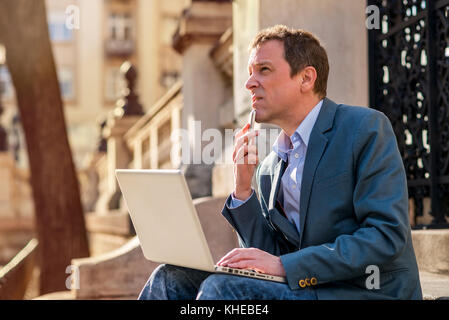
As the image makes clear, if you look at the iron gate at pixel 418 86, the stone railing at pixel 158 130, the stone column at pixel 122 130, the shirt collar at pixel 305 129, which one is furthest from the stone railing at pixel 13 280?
the shirt collar at pixel 305 129

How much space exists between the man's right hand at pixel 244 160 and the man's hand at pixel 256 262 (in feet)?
1.22

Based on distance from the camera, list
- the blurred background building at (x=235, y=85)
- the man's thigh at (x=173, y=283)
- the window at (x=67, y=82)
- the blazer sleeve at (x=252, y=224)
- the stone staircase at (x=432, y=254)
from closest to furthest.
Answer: the man's thigh at (x=173, y=283) → the blazer sleeve at (x=252, y=224) → the stone staircase at (x=432, y=254) → the blurred background building at (x=235, y=85) → the window at (x=67, y=82)

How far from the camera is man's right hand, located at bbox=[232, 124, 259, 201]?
2.68 metres

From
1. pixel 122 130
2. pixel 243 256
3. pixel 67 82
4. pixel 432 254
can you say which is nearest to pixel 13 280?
pixel 432 254

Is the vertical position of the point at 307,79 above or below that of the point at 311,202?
above

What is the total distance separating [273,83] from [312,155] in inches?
13.2

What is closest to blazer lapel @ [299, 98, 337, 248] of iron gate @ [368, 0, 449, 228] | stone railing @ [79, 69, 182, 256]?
iron gate @ [368, 0, 449, 228]

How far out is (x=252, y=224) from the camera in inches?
109

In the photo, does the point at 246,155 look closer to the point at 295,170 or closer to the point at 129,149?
the point at 295,170

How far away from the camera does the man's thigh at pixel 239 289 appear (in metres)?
2.24

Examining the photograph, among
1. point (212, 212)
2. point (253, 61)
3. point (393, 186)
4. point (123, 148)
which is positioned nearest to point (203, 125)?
point (212, 212)

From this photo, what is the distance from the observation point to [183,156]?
659 cm

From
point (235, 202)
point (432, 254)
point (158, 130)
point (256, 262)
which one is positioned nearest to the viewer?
point (256, 262)

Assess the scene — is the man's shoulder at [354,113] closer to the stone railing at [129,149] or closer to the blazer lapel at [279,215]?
the blazer lapel at [279,215]
